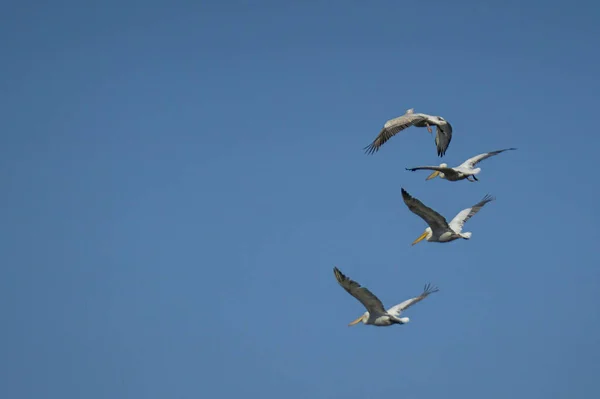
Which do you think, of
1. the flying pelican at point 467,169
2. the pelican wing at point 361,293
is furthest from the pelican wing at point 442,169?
the pelican wing at point 361,293

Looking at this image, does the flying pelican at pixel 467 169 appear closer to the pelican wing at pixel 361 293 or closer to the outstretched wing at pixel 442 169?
the outstretched wing at pixel 442 169

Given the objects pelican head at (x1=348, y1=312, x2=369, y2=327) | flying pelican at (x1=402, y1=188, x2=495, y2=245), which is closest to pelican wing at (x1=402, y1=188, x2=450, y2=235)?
flying pelican at (x1=402, y1=188, x2=495, y2=245)

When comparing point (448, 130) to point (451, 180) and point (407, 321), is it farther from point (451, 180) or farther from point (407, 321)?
point (407, 321)

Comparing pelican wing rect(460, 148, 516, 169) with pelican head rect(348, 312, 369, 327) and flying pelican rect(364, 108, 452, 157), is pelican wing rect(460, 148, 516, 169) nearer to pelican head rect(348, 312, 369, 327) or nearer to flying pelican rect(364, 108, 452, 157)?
flying pelican rect(364, 108, 452, 157)

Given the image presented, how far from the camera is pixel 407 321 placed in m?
41.2

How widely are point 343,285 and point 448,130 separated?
8.26 meters

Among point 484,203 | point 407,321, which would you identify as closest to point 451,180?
point 484,203

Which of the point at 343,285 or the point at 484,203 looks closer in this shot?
the point at 343,285

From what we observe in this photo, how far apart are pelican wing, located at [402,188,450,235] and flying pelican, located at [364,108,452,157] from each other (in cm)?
353

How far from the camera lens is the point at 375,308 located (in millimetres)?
41594

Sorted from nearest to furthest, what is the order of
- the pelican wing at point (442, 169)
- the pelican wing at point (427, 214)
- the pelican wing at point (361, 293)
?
the pelican wing at point (361, 293), the pelican wing at point (427, 214), the pelican wing at point (442, 169)

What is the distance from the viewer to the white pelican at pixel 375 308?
39812 millimetres

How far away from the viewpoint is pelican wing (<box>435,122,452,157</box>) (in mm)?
43312

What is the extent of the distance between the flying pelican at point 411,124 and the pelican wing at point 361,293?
18.9 ft
